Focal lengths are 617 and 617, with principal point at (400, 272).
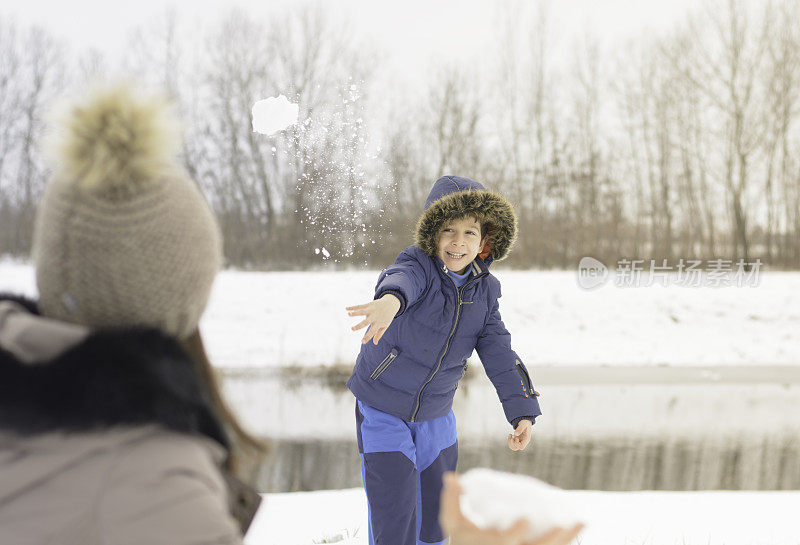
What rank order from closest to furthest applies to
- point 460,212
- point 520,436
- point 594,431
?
point 520,436
point 460,212
point 594,431

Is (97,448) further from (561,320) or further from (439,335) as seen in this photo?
(561,320)

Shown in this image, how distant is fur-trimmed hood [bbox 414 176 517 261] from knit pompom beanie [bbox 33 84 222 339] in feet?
5.27

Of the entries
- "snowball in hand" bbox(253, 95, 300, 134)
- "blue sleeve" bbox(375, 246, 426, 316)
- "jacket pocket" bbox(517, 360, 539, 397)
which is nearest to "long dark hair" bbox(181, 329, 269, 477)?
"blue sleeve" bbox(375, 246, 426, 316)

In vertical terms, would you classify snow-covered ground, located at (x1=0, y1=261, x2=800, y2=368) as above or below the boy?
below

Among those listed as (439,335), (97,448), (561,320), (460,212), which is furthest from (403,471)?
(561,320)

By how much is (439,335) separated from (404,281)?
0.29 metres

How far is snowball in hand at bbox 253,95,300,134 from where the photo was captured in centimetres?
1313

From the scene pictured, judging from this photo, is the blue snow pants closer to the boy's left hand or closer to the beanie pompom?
the boy's left hand

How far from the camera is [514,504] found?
75 centimetres

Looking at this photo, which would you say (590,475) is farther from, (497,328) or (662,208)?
(662,208)

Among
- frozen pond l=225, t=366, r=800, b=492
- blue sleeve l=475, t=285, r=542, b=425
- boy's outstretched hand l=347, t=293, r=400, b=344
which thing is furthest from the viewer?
frozen pond l=225, t=366, r=800, b=492

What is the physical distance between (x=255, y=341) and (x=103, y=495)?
10.3 meters

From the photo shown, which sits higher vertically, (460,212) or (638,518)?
(460,212)

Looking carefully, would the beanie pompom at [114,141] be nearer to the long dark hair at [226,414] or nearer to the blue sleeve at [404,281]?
the long dark hair at [226,414]
